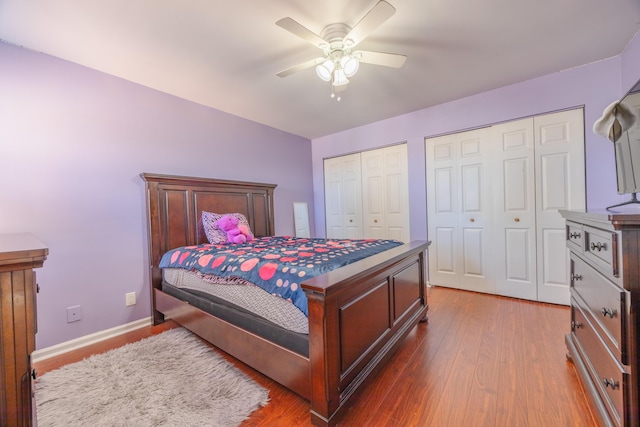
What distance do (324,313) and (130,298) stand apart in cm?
227

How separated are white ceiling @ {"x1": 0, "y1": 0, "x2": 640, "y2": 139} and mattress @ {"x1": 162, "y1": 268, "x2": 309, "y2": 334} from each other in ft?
6.00

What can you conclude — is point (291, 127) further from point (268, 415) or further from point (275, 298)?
point (268, 415)

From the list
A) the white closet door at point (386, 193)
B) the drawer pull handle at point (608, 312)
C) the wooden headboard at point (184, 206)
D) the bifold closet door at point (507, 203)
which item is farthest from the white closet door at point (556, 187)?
the wooden headboard at point (184, 206)

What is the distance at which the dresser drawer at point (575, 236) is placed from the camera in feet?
4.63

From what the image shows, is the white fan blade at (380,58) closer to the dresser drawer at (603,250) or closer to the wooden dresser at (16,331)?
the dresser drawer at (603,250)

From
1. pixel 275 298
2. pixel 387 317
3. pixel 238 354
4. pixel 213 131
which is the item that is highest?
pixel 213 131

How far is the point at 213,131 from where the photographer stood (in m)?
3.21

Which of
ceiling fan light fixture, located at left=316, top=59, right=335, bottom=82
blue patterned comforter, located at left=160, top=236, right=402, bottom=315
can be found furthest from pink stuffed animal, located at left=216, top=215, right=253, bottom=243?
ceiling fan light fixture, located at left=316, top=59, right=335, bottom=82

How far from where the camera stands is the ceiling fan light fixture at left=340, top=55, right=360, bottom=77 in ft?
5.98

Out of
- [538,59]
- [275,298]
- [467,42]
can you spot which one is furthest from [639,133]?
[275,298]

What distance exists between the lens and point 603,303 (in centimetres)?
113

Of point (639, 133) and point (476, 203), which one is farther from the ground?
point (639, 133)

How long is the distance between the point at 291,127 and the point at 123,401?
360 centimetres

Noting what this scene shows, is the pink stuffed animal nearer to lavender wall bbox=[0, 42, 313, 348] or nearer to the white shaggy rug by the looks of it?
lavender wall bbox=[0, 42, 313, 348]
